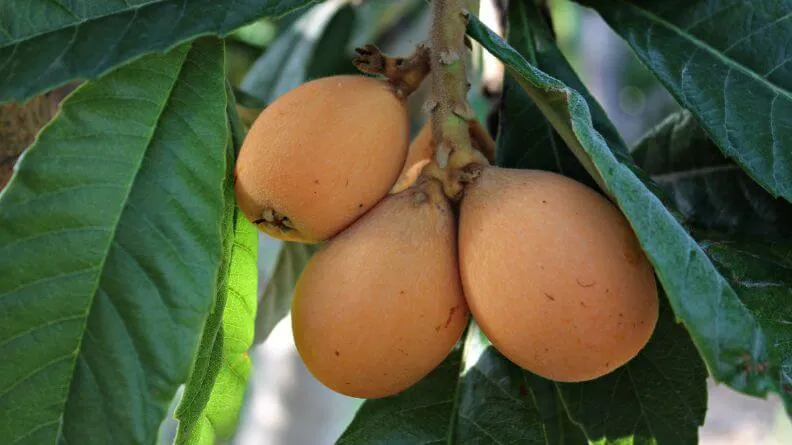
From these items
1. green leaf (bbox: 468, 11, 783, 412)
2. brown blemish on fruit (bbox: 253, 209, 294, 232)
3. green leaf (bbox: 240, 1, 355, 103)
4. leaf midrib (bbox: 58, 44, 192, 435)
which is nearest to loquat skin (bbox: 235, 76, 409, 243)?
brown blemish on fruit (bbox: 253, 209, 294, 232)

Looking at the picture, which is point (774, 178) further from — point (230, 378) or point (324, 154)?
point (230, 378)

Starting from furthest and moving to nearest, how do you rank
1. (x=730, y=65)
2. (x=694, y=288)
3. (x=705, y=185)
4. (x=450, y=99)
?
(x=705, y=185), (x=730, y=65), (x=450, y=99), (x=694, y=288)

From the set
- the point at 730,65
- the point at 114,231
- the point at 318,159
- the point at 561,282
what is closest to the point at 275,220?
the point at 318,159

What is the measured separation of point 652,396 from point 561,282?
34 cm

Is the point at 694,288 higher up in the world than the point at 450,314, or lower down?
higher up

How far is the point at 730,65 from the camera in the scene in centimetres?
117

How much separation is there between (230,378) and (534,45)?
652 millimetres

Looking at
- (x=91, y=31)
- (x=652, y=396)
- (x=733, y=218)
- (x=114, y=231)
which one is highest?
(x=91, y=31)

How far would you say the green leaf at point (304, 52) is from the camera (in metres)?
2.02

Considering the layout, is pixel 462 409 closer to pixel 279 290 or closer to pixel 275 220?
pixel 275 220

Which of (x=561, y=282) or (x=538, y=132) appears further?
(x=538, y=132)

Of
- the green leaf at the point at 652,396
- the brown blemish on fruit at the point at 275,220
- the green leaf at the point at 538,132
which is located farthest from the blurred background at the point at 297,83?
the green leaf at the point at 652,396

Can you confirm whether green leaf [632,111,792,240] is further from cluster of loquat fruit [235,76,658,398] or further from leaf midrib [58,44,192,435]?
leaf midrib [58,44,192,435]

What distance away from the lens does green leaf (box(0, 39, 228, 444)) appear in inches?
33.3
